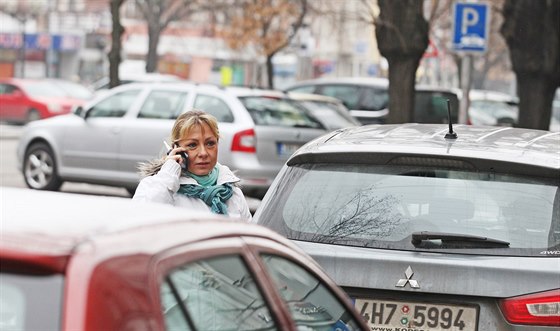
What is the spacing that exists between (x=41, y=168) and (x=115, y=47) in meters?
9.97

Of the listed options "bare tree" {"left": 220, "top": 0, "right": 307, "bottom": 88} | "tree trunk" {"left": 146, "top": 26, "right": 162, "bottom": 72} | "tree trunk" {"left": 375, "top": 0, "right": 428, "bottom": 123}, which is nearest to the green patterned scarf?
"tree trunk" {"left": 375, "top": 0, "right": 428, "bottom": 123}

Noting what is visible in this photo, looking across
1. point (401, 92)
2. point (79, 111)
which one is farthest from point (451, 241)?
point (401, 92)

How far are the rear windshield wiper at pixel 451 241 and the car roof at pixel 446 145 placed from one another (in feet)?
1.10

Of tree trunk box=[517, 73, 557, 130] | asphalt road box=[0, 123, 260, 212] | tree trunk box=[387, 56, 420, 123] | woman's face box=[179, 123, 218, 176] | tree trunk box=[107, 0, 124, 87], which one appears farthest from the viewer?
tree trunk box=[107, 0, 124, 87]

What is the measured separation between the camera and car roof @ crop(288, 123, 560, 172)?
5.68 meters

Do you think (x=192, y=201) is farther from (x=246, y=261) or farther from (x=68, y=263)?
(x=68, y=263)

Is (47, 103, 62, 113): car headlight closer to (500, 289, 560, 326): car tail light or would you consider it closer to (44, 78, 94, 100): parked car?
(44, 78, 94, 100): parked car

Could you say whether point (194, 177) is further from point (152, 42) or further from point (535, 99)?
point (152, 42)

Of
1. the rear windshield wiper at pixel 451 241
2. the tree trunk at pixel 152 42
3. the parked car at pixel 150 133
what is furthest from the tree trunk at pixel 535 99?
the tree trunk at pixel 152 42

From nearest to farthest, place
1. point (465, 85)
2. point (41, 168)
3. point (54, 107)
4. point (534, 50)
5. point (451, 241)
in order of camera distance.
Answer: point (451, 241)
point (41, 168)
point (465, 85)
point (534, 50)
point (54, 107)

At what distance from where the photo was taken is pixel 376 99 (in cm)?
2569

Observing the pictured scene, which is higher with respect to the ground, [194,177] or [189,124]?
[189,124]

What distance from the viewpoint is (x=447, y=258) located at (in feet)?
17.8

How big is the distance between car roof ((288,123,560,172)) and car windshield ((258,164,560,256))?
0.07m
